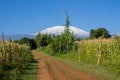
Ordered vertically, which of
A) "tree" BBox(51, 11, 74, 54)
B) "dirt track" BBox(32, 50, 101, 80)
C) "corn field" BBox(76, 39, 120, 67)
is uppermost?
"tree" BBox(51, 11, 74, 54)

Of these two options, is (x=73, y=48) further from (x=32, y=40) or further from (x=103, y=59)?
(x=32, y=40)

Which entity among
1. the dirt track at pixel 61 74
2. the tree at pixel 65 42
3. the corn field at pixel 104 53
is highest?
the tree at pixel 65 42

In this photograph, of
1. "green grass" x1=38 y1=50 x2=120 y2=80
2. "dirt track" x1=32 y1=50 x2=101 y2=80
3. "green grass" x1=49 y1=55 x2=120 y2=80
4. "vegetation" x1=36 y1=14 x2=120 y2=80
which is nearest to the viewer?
"dirt track" x1=32 y1=50 x2=101 y2=80

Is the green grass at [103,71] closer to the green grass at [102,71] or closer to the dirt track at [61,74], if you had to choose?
the green grass at [102,71]

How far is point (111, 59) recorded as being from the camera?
33.5m

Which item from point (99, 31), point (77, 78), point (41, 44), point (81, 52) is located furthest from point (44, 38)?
point (77, 78)

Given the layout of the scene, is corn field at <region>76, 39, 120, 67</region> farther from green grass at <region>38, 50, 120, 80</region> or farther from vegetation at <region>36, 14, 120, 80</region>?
green grass at <region>38, 50, 120, 80</region>

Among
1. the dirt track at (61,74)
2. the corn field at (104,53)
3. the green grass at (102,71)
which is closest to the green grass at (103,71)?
the green grass at (102,71)

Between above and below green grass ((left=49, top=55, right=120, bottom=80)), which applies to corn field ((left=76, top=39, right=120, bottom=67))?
above

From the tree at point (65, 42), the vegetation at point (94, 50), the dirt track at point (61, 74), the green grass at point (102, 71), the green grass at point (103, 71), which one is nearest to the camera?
the dirt track at point (61, 74)

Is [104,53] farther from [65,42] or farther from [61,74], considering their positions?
[65,42]

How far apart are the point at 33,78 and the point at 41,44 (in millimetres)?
96836

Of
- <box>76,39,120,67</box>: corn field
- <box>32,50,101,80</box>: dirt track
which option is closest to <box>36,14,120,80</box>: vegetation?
<box>76,39,120,67</box>: corn field

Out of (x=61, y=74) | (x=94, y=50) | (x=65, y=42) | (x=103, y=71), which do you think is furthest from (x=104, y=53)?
(x=65, y=42)
